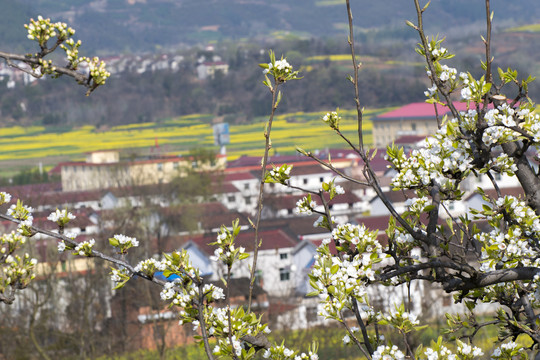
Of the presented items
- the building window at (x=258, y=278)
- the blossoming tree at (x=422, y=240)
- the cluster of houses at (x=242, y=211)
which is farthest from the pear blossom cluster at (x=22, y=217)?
the building window at (x=258, y=278)

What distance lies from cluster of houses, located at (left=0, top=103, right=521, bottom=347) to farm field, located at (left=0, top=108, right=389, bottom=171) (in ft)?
50.8

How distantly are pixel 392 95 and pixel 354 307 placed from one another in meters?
104

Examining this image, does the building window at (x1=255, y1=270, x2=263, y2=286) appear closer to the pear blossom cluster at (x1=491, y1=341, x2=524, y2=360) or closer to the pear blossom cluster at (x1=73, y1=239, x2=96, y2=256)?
the pear blossom cluster at (x1=73, y1=239, x2=96, y2=256)

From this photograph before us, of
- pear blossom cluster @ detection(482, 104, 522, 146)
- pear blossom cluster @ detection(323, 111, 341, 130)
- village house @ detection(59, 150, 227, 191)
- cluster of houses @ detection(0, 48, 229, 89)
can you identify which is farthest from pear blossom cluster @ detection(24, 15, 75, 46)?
cluster of houses @ detection(0, 48, 229, 89)

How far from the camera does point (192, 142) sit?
327 ft

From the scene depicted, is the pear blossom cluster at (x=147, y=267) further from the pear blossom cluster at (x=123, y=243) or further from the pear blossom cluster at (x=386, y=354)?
the pear blossom cluster at (x=386, y=354)

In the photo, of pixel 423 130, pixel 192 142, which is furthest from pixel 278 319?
pixel 192 142

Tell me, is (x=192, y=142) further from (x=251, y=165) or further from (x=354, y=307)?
(x=354, y=307)

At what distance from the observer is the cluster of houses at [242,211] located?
2839 centimetres

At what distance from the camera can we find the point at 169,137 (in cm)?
10350

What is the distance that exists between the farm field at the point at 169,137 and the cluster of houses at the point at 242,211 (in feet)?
50.8

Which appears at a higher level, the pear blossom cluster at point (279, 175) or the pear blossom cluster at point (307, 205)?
the pear blossom cluster at point (279, 175)

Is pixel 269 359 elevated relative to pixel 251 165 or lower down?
lower down

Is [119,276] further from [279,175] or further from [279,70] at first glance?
[279,70]
